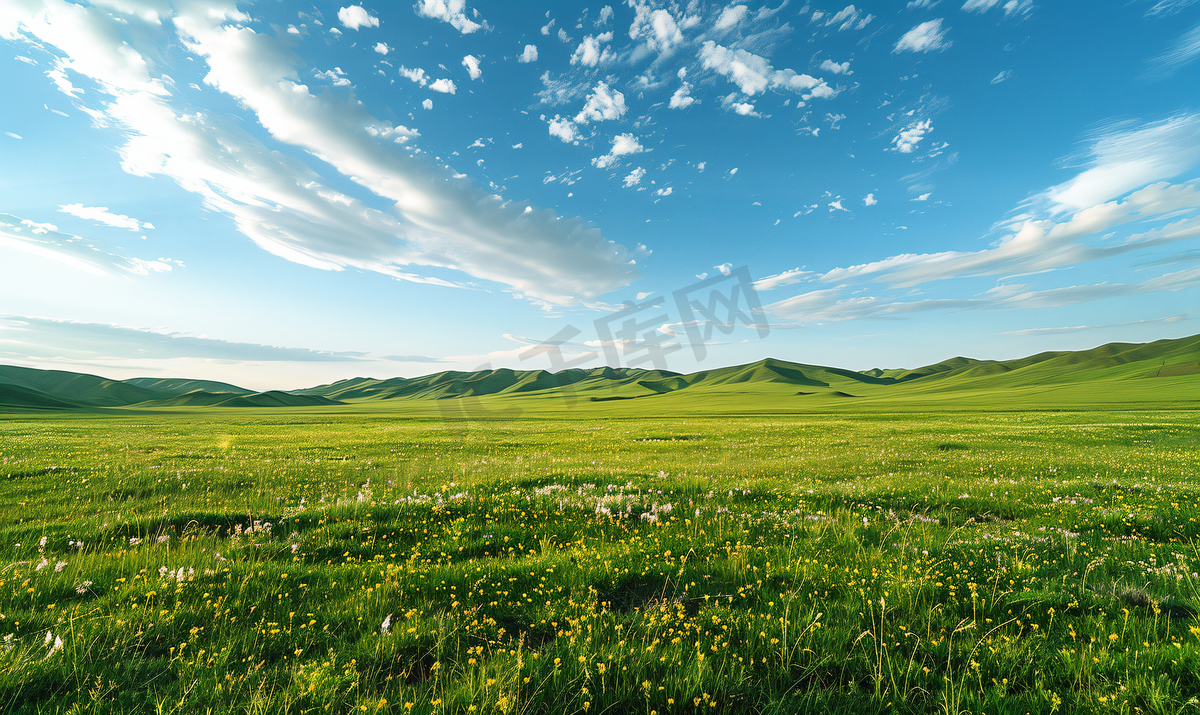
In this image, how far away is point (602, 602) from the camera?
5004 mm

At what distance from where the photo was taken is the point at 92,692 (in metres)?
3.16

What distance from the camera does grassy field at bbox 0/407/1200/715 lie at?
3.41 metres

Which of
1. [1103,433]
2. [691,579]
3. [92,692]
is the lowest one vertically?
[1103,433]

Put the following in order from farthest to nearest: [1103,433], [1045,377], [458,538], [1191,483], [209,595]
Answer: [1045,377], [1103,433], [1191,483], [458,538], [209,595]

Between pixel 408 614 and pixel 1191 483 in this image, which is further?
pixel 1191 483

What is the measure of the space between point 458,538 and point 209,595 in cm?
303

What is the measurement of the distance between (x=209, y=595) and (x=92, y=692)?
178 centimetres

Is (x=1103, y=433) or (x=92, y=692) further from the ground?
(x=92, y=692)

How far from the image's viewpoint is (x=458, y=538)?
7.05 meters

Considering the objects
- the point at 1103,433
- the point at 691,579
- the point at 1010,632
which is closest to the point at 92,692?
the point at 691,579

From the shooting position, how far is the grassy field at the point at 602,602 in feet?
11.2

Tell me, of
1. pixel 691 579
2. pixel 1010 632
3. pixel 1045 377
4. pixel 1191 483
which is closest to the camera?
pixel 1010 632

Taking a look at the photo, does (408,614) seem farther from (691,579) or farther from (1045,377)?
(1045,377)

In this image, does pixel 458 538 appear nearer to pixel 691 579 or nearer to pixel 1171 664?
pixel 691 579
